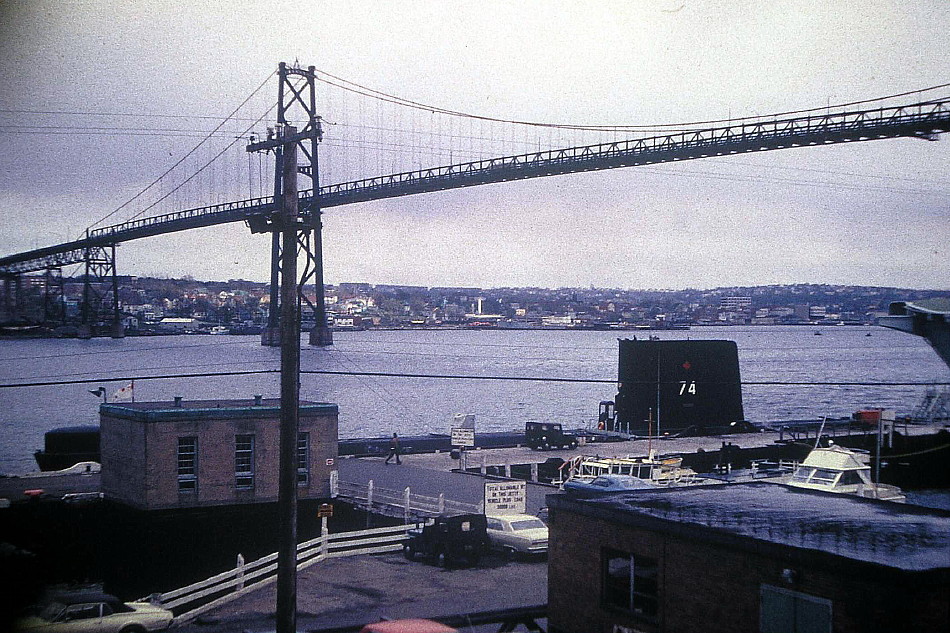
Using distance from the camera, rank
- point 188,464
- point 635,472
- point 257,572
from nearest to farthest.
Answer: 1. point 257,572
2. point 188,464
3. point 635,472

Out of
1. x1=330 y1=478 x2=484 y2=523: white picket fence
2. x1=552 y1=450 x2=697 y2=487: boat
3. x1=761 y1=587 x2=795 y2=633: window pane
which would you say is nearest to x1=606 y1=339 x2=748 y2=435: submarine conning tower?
x1=552 y1=450 x2=697 y2=487: boat

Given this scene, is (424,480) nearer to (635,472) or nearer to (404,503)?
(404,503)

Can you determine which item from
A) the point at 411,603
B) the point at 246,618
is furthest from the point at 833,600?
the point at 246,618

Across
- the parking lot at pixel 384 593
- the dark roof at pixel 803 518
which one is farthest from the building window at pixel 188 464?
the dark roof at pixel 803 518

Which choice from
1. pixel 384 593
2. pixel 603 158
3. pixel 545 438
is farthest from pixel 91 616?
pixel 603 158

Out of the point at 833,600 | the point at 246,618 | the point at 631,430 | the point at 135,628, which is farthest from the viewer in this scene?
the point at 631,430

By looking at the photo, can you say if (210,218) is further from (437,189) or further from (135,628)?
(135,628)
